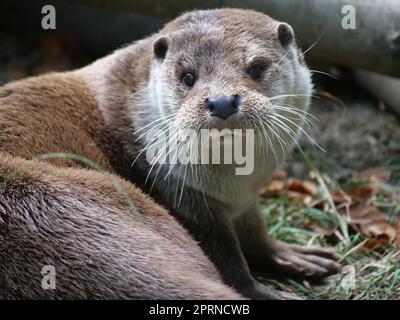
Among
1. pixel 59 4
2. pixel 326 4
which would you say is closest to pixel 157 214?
pixel 326 4

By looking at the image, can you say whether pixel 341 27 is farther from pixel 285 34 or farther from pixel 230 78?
pixel 230 78

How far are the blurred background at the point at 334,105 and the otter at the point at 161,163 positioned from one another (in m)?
0.26

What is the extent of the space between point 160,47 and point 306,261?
111cm

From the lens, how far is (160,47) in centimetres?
299

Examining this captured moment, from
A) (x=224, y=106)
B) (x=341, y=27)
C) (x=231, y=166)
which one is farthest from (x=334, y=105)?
(x=224, y=106)

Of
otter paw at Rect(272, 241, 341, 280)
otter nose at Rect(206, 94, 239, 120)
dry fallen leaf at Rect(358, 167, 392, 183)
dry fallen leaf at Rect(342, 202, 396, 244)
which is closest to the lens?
otter nose at Rect(206, 94, 239, 120)

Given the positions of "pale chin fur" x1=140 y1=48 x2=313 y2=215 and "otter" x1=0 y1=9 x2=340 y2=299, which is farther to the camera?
"pale chin fur" x1=140 y1=48 x2=313 y2=215

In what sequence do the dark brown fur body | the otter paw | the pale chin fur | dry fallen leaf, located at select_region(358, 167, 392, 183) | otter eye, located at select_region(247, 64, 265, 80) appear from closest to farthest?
1. the dark brown fur body
2. otter eye, located at select_region(247, 64, 265, 80)
3. the pale chin fur
4. the otter paw
5. dry fallen leaf, located at select_region(358, 167, 392, 183)

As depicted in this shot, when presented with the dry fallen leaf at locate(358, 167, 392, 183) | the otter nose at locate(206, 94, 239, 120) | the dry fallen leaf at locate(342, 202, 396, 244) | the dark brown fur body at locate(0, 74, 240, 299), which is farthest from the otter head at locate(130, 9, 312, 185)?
the dry fallen leaf at locate(358, 167, 392, 183)

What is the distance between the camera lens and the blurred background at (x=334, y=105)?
11.5ft

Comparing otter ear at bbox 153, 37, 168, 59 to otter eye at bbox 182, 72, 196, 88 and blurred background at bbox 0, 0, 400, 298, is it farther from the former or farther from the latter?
blurred background at bbox 0, 0, 400, 298

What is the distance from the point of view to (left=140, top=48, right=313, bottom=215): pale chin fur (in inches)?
116

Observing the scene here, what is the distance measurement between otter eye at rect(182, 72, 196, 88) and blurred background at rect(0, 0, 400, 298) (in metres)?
0.89
